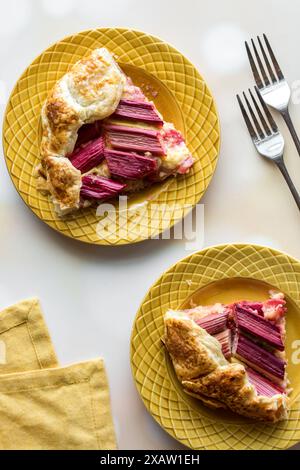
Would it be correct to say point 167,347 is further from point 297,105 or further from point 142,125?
point 297,105

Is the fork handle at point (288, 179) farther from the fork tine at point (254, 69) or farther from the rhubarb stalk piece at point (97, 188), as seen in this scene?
the rhubarb stalk piece at point (97, 188)

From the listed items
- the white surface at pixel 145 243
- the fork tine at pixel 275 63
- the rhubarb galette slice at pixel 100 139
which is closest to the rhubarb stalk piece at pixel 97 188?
the rhubarb galette slice at pixel 100 139

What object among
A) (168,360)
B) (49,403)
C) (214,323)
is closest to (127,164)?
(214,323)

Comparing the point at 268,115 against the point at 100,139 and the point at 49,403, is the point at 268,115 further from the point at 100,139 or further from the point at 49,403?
the point at 49,403

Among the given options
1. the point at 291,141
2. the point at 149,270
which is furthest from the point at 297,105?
the point at 149,270

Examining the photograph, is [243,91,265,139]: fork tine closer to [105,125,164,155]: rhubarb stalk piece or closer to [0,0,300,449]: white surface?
[0,0,300,449]: white surface
